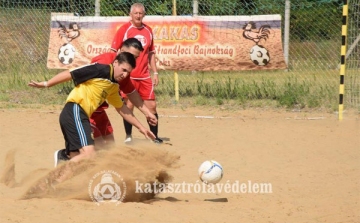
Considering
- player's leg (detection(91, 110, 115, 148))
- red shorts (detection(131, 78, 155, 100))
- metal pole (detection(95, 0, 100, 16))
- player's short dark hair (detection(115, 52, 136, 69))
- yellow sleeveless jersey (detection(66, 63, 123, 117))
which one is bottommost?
player's leg (detection(91, 110, 115, 148))

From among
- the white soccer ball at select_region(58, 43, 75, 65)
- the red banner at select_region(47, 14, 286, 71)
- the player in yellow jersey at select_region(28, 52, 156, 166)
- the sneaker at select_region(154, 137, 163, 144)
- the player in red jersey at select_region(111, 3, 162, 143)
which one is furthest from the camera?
the white soccer ball at select_region(58, 43, 75, 65)

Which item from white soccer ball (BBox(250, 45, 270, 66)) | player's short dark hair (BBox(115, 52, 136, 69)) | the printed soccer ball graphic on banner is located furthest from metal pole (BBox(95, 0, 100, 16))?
the printed soccer ball graphic on banner

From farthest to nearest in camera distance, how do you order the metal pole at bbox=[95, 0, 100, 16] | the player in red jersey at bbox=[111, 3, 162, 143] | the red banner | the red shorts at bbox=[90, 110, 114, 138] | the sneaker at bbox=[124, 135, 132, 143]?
the metal pole at bbox=[95, 0, 100, 16]
the red banner
the player in red jersey at bbox=[111, 3, 162, 143]
the sneaker at bbox=[124, 135, 132, 143]
the red shorts at bbox=[90, 110, 114, 138]

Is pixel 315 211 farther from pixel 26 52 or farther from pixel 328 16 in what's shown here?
pixel 26 52

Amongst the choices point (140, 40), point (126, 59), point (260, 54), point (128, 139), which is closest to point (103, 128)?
point (126, 59)

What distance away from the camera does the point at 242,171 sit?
8844mm

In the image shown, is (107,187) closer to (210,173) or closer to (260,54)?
(210,173)

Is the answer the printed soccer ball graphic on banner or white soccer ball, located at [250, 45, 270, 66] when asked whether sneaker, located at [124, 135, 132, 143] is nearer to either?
the printed soccer ball graphic on banner

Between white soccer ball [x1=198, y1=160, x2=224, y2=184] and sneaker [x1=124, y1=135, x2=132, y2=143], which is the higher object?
white soccer ball [x1=198, y1=160, x2=224, y2=184]

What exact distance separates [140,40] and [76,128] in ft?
13.3

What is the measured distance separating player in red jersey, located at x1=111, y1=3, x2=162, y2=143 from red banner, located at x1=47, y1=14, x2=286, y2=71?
349 cm

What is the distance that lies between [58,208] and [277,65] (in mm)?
8711

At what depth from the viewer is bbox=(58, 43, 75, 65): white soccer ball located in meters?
15.0

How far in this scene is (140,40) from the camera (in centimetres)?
1099
